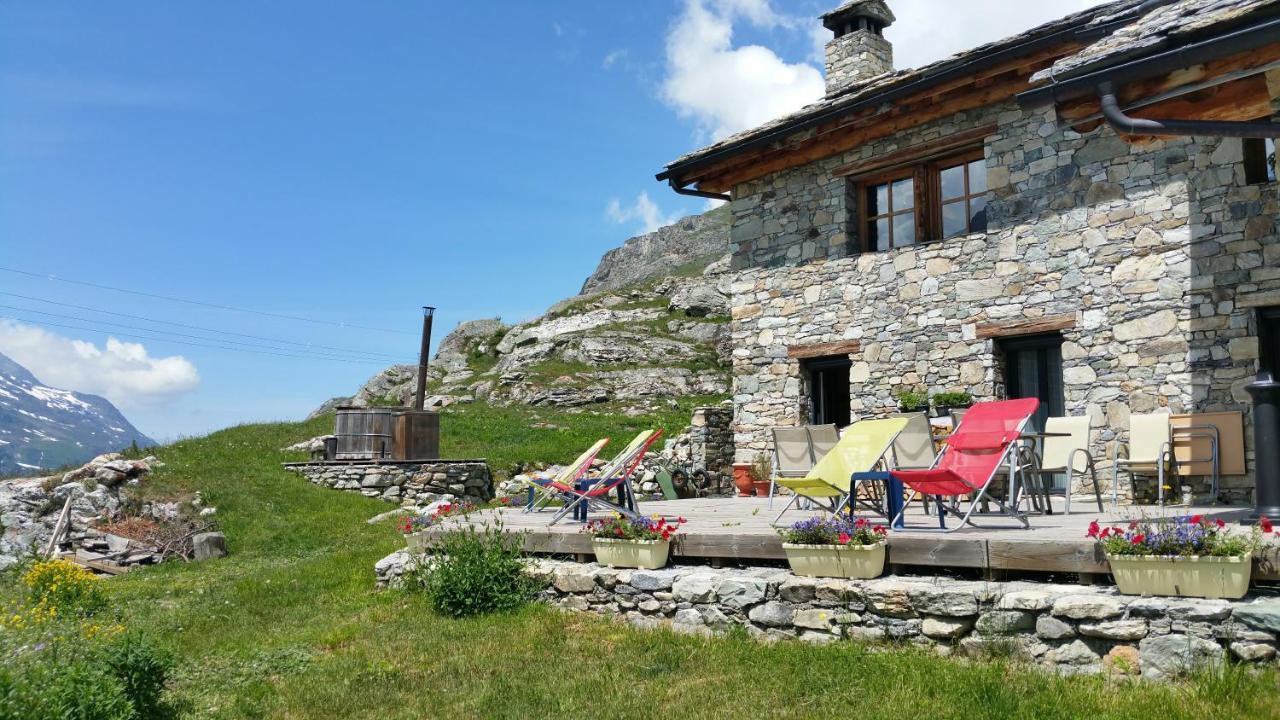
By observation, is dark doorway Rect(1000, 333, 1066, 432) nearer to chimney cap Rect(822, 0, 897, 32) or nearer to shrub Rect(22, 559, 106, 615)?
chimney cap Rect(822, 0, 897, 32)

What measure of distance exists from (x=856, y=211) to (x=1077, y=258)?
10.0ft

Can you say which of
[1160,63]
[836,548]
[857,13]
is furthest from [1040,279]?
[836,548]

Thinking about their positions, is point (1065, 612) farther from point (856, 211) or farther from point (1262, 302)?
point (856, 211)

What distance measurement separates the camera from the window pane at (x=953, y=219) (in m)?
11.2

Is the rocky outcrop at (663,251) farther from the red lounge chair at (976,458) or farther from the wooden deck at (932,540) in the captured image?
the red lounge chair at (976,458)

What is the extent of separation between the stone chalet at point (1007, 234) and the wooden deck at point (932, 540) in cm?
217

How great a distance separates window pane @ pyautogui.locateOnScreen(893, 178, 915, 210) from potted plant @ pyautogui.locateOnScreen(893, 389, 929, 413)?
248 centimetres

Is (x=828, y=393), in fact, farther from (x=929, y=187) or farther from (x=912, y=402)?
(x=929, y=187)

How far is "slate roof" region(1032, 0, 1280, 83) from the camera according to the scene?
5.29 metres

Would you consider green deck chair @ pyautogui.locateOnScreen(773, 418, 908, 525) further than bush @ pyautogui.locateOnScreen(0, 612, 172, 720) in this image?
Yes

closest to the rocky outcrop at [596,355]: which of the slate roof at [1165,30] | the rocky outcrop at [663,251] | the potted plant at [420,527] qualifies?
the potted plant at [420,527]

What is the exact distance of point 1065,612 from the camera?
4527 millimetres

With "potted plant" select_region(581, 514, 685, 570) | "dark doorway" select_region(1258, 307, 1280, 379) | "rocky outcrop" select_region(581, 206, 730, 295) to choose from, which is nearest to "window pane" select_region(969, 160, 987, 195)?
"dark doorway" select_region(1258, 307, 1280, 379)

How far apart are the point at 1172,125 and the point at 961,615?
124 inches
